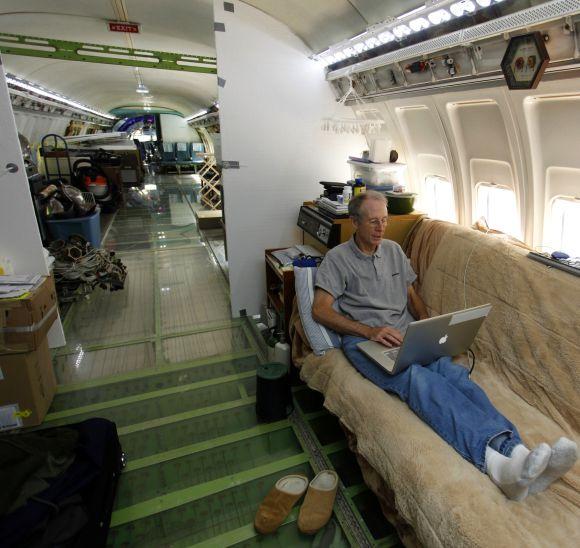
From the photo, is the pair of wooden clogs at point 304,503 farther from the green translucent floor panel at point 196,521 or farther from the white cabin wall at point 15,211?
the white cabin wall at point 15,211

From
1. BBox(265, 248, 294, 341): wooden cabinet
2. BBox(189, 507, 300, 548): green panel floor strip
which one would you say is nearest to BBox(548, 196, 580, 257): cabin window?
BBox(265, 248, 294, 341): wooden cabinet

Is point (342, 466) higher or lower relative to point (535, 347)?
lower

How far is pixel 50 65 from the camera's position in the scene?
20.2ft

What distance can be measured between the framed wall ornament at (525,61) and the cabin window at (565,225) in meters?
0.83

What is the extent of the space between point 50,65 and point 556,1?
7485 millimetres

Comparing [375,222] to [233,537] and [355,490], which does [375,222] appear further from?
[233,537]

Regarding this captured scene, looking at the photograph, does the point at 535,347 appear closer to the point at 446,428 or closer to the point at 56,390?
the point at 446,428

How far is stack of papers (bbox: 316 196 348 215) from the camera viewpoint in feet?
9.75

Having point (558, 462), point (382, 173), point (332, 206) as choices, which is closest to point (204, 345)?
point (332, 206)

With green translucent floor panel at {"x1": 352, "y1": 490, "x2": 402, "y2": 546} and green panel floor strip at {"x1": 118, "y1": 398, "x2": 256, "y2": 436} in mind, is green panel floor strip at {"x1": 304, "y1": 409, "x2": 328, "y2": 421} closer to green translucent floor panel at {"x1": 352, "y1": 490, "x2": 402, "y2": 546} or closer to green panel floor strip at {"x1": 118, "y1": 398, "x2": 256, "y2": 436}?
green panel floor strip at {"x1": 118, "y1": 398, "x2": 256, "y2": 436}

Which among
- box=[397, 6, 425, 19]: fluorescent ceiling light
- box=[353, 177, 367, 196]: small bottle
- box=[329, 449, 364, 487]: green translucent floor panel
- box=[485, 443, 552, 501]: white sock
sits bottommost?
box=[329, 449, 364, 487]: green translucent floor panel

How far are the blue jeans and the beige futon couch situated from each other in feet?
0.15

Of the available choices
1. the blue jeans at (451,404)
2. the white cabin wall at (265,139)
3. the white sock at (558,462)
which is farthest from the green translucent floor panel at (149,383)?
the white sock at (558,462)

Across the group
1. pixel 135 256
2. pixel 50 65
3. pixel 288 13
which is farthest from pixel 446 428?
pixel 50 65
